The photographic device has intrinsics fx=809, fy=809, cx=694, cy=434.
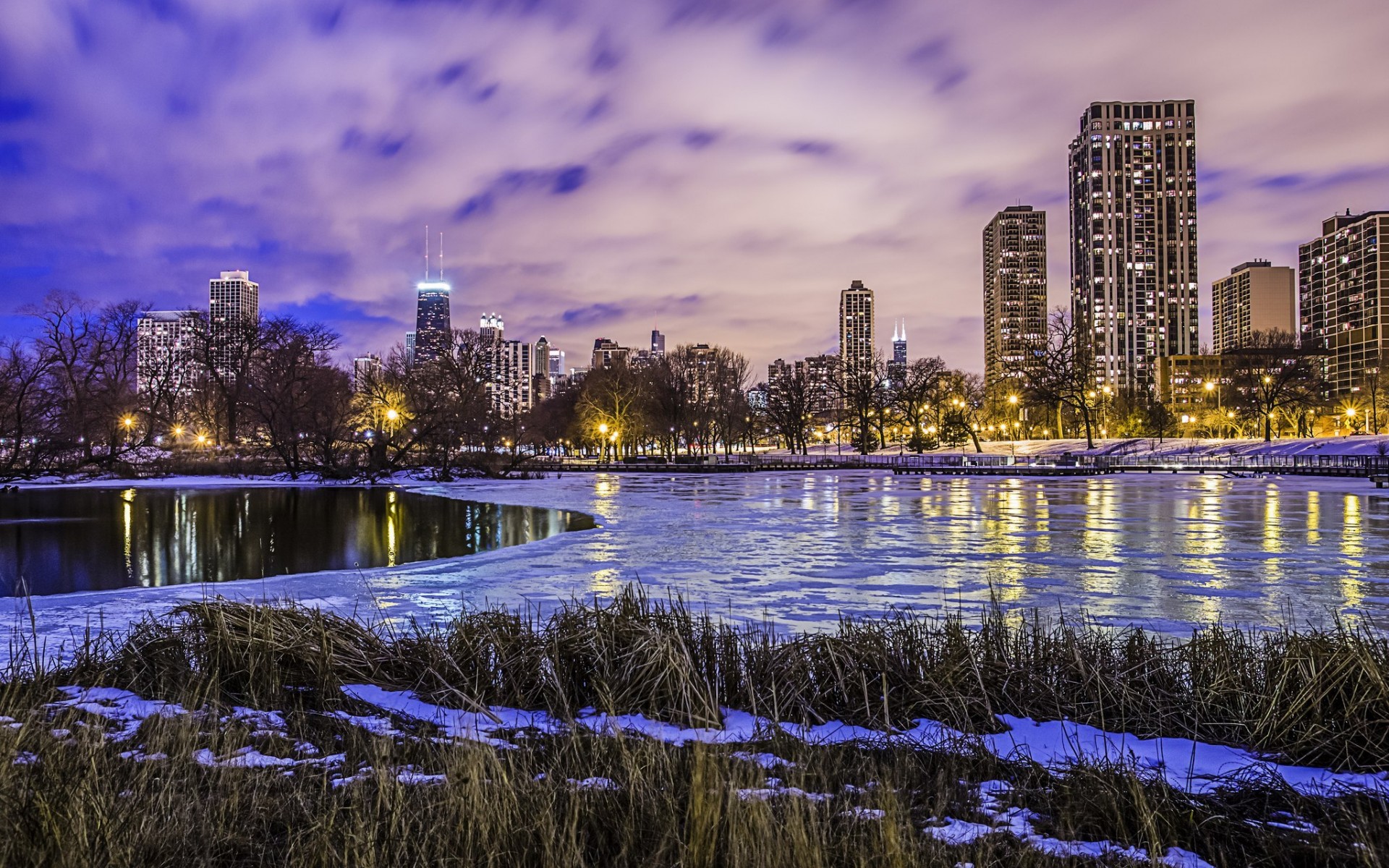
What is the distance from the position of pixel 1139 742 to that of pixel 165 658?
Answer: 7257 mm

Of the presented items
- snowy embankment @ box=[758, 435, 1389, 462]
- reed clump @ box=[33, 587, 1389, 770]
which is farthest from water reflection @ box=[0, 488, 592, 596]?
snowy embankment @ box=[758, 435, 1389, 462]

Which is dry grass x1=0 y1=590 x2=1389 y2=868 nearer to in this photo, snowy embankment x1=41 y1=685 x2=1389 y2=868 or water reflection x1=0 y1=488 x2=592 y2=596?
snowy embankment x1=41 y1=685 x2=1389 y2=868

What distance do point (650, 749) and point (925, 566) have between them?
1035 cm

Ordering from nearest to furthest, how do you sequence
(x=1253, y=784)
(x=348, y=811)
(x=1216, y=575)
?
(x=348, y=811) → (x=1253, y=784) → (x=1216, y=575)

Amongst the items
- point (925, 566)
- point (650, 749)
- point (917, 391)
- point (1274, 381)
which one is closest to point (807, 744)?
point (650, 749)

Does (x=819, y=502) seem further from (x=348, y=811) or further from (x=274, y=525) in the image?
(x=348, y=811)

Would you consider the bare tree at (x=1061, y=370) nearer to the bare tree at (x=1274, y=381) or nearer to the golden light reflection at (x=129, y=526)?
the bare tree at (x=1274, y=381)

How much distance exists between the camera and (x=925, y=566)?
13.7 metres

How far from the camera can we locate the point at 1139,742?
502 centimetres

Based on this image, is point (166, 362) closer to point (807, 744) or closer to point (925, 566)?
point (925, 566)

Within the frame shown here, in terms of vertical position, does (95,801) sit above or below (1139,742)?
above

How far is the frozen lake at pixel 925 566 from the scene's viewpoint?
1023 cm

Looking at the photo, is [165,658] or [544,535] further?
[544,535]

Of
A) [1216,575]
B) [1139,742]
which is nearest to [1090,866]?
[1139,742]
